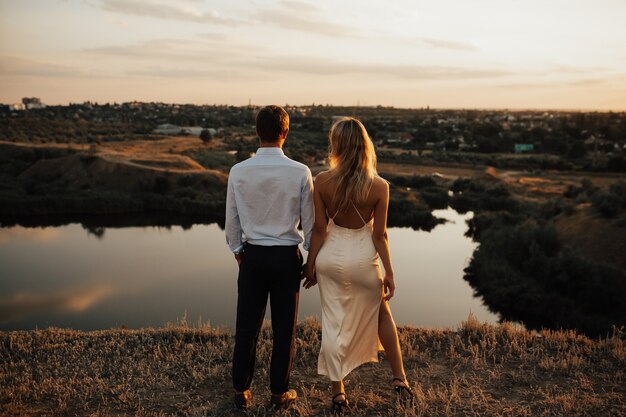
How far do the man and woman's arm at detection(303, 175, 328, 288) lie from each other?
0.13ft

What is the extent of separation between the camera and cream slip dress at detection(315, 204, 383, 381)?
11.5ft

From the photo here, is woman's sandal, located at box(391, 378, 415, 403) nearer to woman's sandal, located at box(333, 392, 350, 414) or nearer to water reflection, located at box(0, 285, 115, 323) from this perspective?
woman's sandal, located at box(333, 392, 350, 414)

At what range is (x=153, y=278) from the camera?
16578 mm

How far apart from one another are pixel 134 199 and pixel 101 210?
186 cm

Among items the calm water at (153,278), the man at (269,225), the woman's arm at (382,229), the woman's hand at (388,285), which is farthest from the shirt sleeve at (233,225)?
the calm water at (153,278)

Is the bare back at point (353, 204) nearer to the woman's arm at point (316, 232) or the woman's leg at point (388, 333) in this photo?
the woman's arm at point (316, 232)

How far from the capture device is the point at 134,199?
2884cm

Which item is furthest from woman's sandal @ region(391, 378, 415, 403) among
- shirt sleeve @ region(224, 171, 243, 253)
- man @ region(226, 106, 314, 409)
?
shirt sleeve @ region(224, 171, 243, 253)

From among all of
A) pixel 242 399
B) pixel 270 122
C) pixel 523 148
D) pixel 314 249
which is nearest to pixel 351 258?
Answer: pixel 314 249

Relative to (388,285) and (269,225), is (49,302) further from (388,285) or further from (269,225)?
(388,285)

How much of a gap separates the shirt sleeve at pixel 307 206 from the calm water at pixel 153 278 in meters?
8.50

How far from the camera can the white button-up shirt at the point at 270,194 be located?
329cm

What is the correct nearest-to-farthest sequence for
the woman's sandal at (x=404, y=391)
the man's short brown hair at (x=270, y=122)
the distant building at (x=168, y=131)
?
the man's short brown hair at (x=270, y=122) → the woman's sandal at (x=404, y=391) → the distant building at (x=168, y=131)

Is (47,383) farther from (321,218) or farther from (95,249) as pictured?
(95,249)
